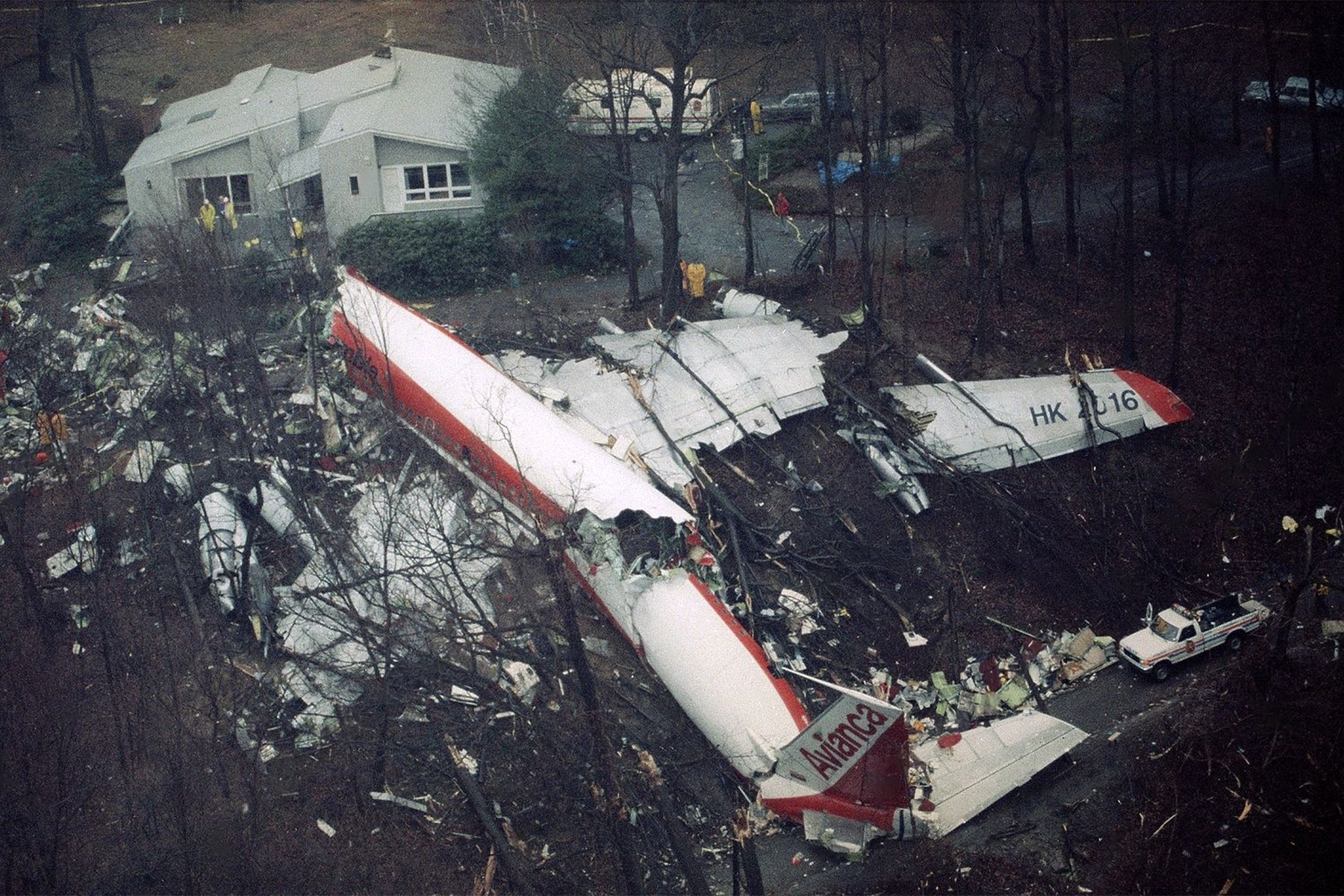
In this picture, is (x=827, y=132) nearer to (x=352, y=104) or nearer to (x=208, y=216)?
(x=352, y=104)

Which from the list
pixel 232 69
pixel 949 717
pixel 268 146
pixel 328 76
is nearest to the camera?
pixel 949 717

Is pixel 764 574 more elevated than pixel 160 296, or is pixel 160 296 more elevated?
pixel 160 296

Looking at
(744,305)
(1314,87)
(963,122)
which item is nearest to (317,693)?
(744,305)

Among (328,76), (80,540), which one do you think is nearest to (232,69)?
(328,76)

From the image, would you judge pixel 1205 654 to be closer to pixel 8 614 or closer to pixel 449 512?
pixel 449 512

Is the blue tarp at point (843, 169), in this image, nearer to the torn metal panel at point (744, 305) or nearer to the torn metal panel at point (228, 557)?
the torn metal panel at point (744, 305)

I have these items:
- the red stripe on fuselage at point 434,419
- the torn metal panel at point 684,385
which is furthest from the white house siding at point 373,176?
the torn metal panel at point 684,385

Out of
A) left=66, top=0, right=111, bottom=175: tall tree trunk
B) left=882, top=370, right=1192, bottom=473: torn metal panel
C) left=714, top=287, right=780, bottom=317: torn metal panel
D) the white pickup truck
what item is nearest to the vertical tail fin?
the white pickup truck
